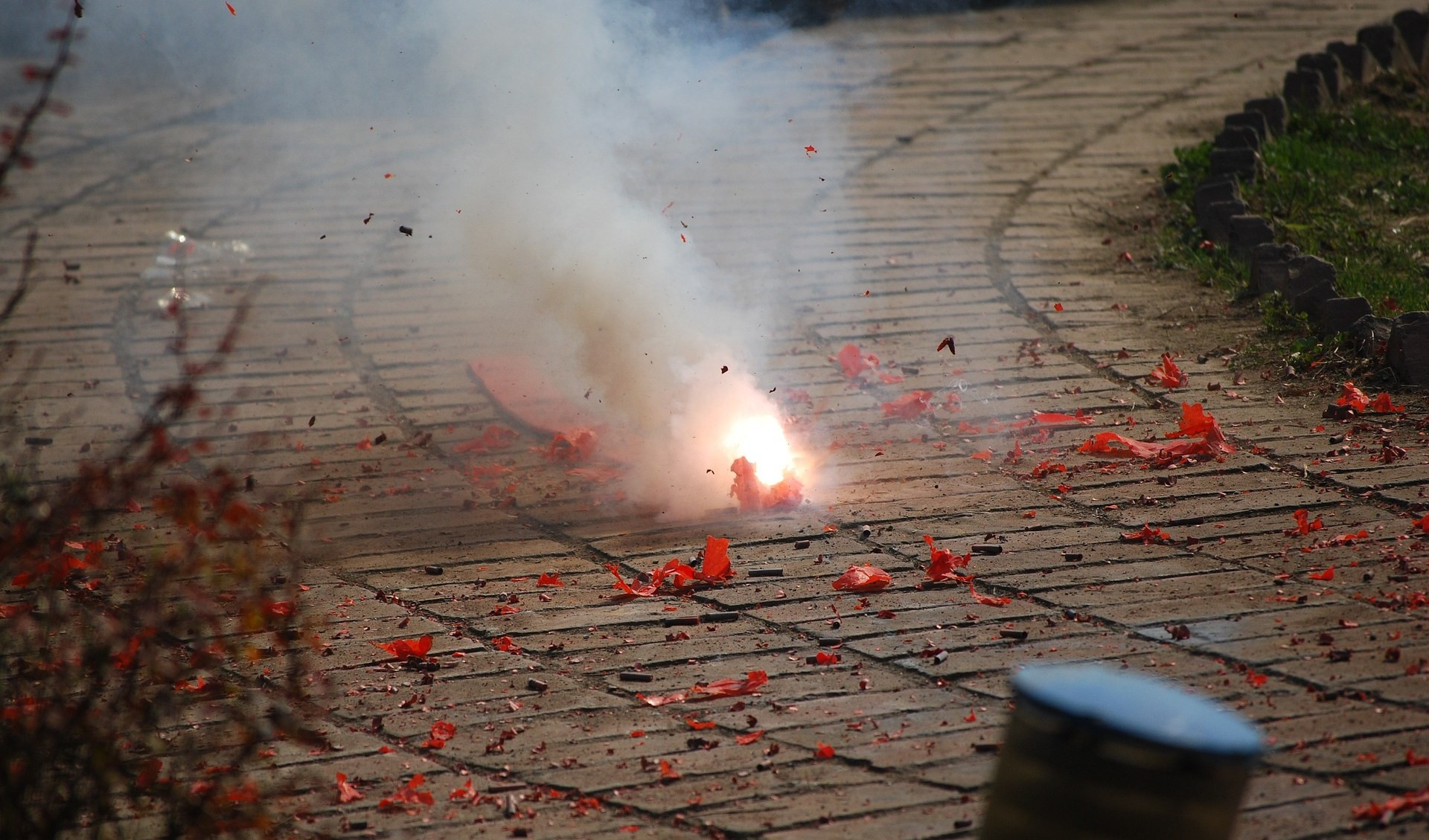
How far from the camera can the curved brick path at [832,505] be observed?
2.83 metres

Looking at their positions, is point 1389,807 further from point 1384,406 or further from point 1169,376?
point 1169,376

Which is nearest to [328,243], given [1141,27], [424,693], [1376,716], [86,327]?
[86,327]

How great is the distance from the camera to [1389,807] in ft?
8.22

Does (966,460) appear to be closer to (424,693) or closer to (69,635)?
(424,693)

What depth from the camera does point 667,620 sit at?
3.49 m

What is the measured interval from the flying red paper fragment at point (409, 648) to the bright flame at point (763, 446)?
4.37 ft

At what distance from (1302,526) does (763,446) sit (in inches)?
67.4

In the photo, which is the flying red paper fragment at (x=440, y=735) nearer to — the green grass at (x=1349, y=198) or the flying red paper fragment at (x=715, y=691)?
the flying red paper fragment at (x=715, y=691)

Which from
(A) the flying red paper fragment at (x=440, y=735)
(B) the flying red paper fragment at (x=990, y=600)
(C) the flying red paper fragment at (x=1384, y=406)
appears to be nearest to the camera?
(A) the flying red paper fragment at (x=440, y=735)

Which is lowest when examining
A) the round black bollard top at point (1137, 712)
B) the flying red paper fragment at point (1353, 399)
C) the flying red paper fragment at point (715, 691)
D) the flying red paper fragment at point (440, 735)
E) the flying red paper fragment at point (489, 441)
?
the flying red paper fragment at point (440, 735)

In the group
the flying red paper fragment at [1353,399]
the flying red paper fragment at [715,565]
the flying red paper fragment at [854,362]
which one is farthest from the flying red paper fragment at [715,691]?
the flying red paper fragment at [1353,399]

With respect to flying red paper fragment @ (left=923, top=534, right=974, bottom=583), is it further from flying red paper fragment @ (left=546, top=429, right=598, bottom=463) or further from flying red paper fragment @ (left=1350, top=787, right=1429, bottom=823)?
flying red paper fragment @ (left=546, top=429, right=598, bottom=463)

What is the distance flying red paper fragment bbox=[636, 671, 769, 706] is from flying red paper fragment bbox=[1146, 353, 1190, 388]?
2434 mm

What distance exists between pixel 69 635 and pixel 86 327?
2775 mm
